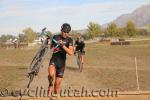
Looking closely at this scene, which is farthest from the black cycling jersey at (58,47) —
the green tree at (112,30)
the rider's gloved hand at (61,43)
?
the green tree at (112,30)

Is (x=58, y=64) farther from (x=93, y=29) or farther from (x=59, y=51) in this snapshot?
(x=93, y=29)

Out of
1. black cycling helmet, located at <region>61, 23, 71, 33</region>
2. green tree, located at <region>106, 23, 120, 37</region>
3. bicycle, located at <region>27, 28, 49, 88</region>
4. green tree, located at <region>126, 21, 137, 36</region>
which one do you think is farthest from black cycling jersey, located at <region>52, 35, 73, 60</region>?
green tree, located at <region>126, 21, 137, 36</region>

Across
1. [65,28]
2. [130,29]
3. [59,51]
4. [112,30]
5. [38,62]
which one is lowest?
[112,30]

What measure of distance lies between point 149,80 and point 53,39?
938cm

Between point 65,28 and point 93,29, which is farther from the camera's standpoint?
point 93,29

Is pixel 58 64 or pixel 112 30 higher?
pixel 58 64

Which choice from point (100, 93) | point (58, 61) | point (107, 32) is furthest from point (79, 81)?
point (107, 32)

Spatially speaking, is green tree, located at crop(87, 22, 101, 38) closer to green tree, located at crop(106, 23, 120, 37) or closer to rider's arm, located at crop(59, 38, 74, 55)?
green tree, located at crop(106, 23, 120, 37)

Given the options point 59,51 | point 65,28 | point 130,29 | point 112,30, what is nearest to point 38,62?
point 59,51

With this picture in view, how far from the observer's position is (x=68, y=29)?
10.1 meters

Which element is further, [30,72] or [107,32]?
[107,32]


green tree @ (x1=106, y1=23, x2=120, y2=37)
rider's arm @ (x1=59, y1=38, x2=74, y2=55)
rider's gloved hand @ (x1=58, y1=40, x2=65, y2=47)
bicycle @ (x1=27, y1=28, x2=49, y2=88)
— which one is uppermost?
rider's gloved hand @ (x1=58, y1=40, x2=65, y2=47)

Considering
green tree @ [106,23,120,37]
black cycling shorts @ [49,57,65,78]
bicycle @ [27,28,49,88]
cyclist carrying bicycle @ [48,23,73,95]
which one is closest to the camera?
cyclist carrying bicycle @ [48,23,73,95]

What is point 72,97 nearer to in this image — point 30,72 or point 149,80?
point 30,72
